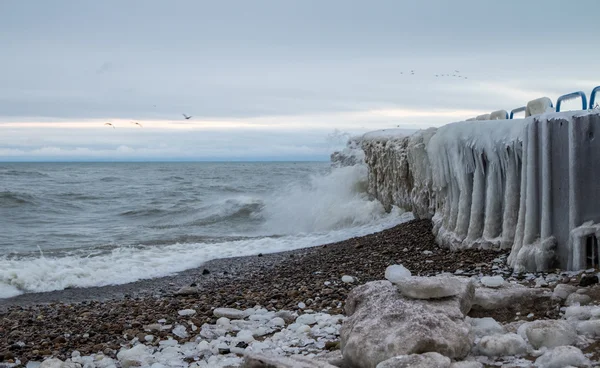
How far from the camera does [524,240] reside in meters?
7.70

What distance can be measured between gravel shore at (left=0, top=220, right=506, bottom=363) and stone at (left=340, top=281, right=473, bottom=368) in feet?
6.61

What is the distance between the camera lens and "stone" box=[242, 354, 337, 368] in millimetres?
4254

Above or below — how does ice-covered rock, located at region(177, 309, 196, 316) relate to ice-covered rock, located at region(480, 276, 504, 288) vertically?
below

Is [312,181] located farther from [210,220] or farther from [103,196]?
[103,196]

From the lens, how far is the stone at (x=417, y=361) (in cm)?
406

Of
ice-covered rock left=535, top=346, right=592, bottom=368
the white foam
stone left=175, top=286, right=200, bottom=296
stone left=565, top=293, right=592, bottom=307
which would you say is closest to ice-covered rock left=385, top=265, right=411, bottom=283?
stone left=565, top=293, right=592, bottom=307

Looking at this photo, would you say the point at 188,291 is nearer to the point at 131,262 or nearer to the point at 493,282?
the point at 131,262

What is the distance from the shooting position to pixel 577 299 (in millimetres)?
5730

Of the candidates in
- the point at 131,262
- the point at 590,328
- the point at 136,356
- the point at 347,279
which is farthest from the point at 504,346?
the point at 131,262

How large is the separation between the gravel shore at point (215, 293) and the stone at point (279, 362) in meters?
2.30

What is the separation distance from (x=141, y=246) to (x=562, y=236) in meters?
10.6

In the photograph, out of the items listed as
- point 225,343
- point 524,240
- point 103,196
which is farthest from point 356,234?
point 103,196

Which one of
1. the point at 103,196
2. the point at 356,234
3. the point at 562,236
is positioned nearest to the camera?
the point at 562,236

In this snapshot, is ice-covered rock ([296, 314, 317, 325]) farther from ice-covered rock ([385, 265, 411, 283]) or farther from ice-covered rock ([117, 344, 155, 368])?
ice-covered rock ([117, 344, 155, 368])
